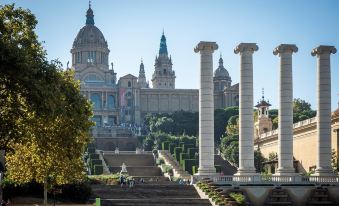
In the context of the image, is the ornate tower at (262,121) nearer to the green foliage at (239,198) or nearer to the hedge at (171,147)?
the hedge at (171,147)

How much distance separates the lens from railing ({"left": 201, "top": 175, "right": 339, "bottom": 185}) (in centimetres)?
5841

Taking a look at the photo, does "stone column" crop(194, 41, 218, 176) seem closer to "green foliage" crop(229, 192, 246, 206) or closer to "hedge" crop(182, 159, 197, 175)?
"green foliage" crop(229, 192, 246, 206)

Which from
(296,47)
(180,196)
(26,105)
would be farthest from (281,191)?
(26,105)

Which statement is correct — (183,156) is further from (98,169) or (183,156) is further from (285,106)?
(285,106)

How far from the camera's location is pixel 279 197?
58469mm

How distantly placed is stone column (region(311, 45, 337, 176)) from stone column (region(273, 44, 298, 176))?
255cm

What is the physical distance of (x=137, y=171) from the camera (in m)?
99.7

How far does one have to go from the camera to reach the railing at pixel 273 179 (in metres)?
58.4

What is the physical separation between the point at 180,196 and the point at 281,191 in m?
8.20

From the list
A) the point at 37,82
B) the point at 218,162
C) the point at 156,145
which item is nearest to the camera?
the point at 37,82

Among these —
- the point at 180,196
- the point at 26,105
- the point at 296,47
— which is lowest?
the point at 180,196

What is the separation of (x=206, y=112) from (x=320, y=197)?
37.1 ft

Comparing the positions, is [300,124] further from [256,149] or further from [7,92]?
[7,92]

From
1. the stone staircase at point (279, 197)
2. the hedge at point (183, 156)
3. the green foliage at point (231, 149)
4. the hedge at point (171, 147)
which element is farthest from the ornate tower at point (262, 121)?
the stone staircase at point (279, 197)
